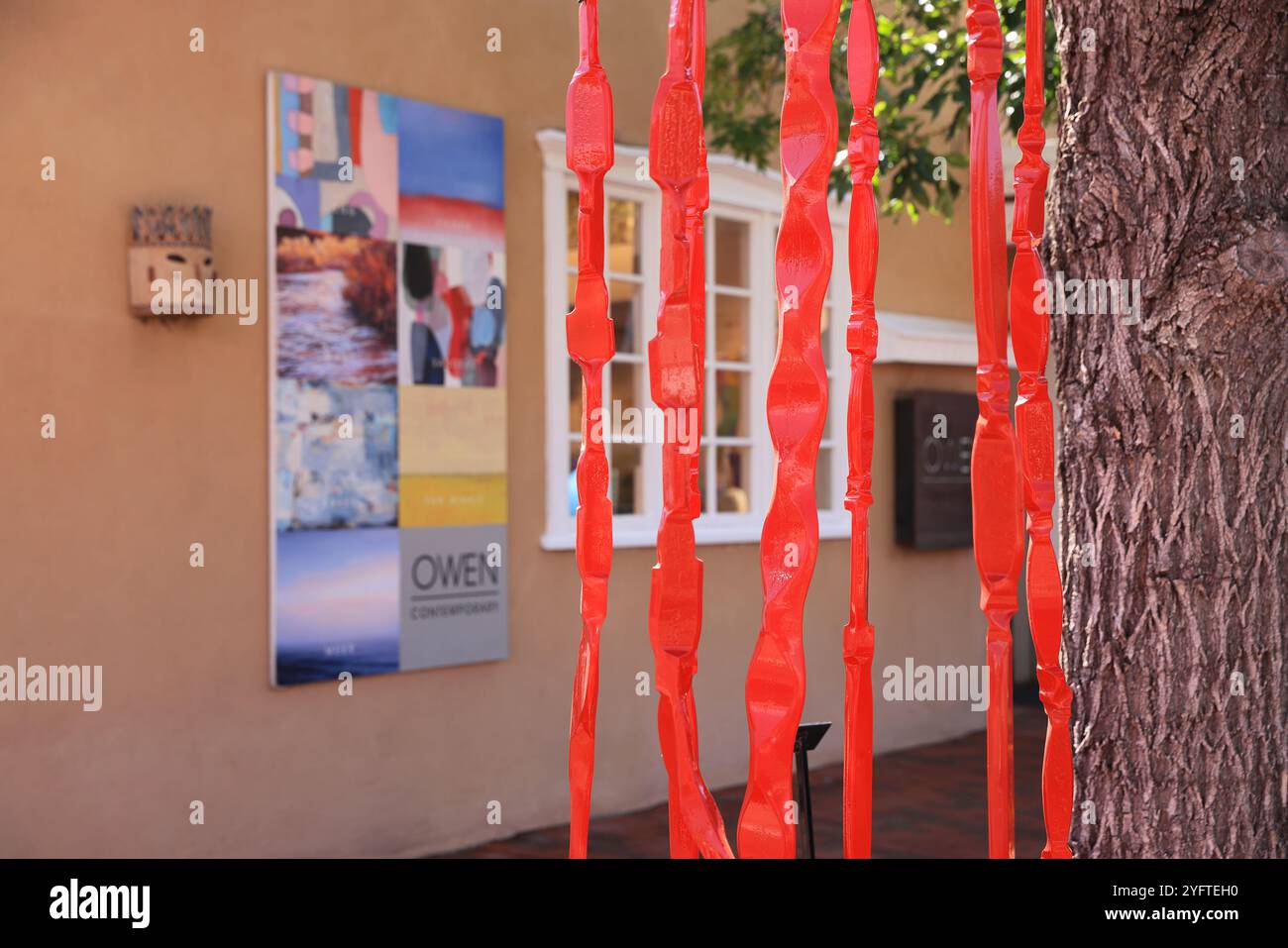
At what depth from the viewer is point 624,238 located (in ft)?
22.8

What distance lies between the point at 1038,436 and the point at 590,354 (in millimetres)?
644

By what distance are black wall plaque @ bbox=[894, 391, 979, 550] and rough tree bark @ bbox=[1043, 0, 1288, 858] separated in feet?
18.5

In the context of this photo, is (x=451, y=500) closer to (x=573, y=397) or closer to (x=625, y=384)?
(x=573, y=397)

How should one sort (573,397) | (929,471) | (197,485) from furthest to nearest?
(929,471)
(573,397)
(197,485)

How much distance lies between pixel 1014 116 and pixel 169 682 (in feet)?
11.7

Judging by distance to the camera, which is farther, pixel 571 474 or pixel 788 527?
pixel 571 474

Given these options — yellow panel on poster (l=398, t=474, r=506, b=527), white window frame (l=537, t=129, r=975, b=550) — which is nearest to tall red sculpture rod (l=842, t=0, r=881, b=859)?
white window frame (l=537, t=129, r=975, b=550)

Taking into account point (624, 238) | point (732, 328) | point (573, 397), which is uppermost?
point (624, 238)

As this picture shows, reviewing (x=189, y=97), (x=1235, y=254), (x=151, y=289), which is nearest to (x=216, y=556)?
(x=151, y=289)

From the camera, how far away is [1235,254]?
2693 mm

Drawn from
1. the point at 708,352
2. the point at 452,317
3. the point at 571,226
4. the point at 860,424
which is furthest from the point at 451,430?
the point at 860,424

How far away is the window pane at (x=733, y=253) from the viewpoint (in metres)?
7.56

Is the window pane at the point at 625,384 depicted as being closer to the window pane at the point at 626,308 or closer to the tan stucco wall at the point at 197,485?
the window pane at the point at 626,308
